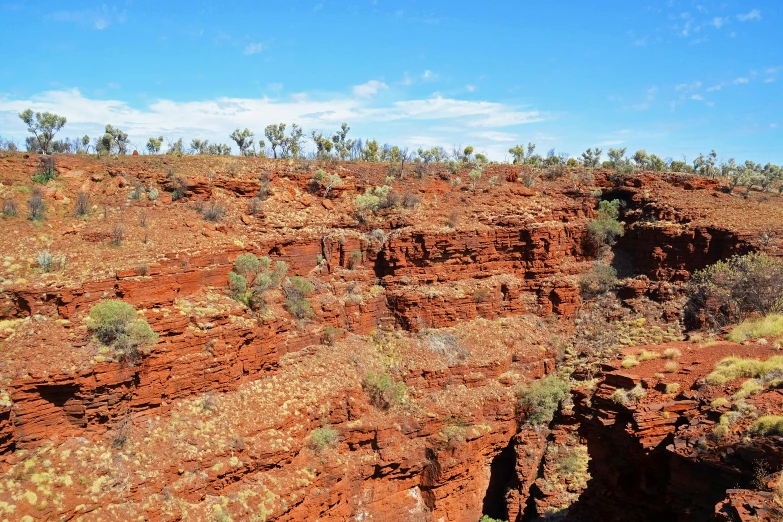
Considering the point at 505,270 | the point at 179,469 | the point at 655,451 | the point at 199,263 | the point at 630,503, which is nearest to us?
the point at 655,451

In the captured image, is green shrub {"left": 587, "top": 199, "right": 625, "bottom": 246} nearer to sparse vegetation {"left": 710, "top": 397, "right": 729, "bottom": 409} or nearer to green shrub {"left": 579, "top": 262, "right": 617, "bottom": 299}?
green shrub {"left": 579, "top": 262, "right": 617, "bottom": 299}

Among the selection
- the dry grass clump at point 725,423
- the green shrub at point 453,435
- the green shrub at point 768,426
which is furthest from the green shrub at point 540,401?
the green shrub at point 768,426

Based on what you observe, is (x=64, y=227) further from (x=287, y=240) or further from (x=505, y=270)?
(x=505, y=270)

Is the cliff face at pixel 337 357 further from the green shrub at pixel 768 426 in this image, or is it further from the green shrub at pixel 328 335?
the green shrub at pixel 768 426

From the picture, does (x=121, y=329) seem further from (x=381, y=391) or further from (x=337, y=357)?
(x=381, y=391)

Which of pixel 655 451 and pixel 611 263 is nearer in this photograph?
pixel 655 451

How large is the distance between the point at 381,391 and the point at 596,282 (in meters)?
13.6

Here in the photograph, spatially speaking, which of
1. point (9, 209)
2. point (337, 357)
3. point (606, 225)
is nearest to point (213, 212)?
point (9, 209)

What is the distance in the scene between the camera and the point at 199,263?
19656 millimetres

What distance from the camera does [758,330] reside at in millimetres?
13531

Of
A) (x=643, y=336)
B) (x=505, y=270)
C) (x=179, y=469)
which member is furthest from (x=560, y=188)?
(x=179, y=469)

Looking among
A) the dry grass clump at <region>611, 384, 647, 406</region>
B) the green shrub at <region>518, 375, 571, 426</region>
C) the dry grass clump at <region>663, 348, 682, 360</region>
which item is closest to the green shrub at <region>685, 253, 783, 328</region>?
the dry grass clump at <region>663, 348, 682, 360</region>

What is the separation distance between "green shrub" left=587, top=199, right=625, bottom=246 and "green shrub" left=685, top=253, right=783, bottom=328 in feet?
15.5

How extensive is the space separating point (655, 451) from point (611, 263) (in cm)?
2024
